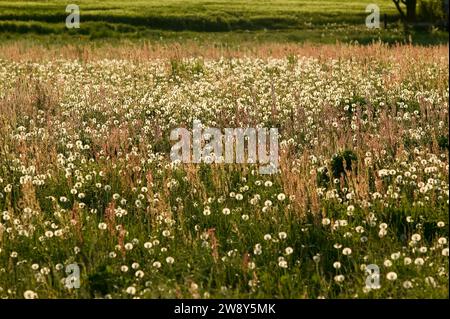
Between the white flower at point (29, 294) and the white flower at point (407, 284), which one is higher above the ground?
the white flower at point (407, 284)

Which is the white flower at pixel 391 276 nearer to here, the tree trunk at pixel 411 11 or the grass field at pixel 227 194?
the grass field at pixel 227 194

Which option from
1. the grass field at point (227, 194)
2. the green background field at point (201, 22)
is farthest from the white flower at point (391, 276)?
the green background field at point (201, 22)

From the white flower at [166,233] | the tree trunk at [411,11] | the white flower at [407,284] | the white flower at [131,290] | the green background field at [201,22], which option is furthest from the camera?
the tree trunk at [411,11]

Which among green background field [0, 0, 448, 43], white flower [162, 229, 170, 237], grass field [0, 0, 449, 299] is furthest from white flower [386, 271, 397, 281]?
green background field [0, 0, 448, 43]

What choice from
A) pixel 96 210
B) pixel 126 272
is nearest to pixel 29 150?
pixel 96 210

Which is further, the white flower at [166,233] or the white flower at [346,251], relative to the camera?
the white flower at [166,233]

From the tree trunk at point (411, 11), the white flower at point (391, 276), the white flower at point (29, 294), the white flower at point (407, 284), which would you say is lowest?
the white flower at point (29, 294)

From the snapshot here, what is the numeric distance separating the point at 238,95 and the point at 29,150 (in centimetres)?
547

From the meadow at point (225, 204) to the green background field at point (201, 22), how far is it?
25.7 meters

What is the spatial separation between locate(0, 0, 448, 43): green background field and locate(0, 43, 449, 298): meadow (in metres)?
25.7

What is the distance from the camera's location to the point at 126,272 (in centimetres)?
686

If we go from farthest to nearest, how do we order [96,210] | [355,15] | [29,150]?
[355,15] < [29,150] < [96,210]

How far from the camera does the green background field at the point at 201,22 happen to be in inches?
1634
